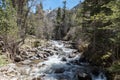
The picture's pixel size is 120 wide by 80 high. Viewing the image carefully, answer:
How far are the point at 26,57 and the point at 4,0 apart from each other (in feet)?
24.4

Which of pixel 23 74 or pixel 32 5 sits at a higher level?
pixel 32 5

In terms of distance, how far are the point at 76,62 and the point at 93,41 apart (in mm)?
2917

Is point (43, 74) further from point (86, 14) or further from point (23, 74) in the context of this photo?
point (86, 14)

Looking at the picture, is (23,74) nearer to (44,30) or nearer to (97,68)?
(97,68)

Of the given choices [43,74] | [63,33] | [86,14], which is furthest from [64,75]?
[63,33]

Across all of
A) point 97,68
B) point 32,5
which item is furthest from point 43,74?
point 32,5

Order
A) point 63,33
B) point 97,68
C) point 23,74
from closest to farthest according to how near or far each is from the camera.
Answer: point 23,74, point 97,68, point 63,33

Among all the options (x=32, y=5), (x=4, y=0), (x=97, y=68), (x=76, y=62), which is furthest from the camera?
(x=32, y=5)

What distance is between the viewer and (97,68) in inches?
674

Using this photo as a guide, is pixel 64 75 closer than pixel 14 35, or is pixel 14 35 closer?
pixel 64 75

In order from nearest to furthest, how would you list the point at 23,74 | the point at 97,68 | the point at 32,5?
the point at 23,74 < the point at 97,68 < the point at 32,5

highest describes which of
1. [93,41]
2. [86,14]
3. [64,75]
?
[86,14]

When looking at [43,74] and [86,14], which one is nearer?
[43,74]

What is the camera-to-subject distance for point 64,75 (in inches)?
626
